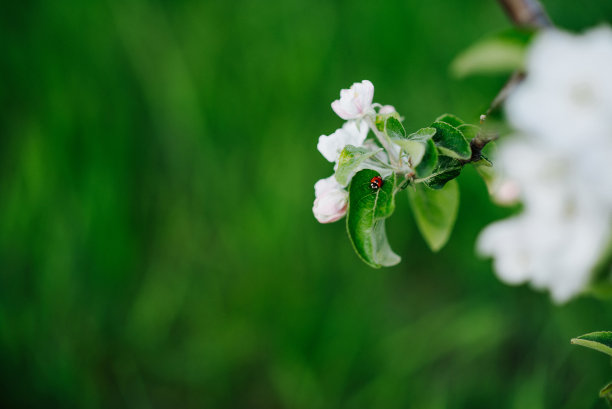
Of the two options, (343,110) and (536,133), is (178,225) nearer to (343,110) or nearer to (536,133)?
(343,110)

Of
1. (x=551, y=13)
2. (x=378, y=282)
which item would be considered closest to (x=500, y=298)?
(x=378, y=282)

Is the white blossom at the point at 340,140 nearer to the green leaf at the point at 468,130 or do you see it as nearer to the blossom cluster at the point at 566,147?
the green leaf at the point at 468,130

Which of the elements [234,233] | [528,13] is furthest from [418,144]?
[234,233]

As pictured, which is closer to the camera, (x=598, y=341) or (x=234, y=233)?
(x=598, y=341)

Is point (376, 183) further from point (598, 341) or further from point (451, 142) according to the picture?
point (598, 341)

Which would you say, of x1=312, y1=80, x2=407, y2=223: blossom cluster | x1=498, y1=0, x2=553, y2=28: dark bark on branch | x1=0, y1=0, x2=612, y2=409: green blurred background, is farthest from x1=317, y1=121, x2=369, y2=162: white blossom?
x1=0, y1=0, x2=612, y2=409: green blurred background

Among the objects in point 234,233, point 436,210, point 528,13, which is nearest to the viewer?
point 528,13
